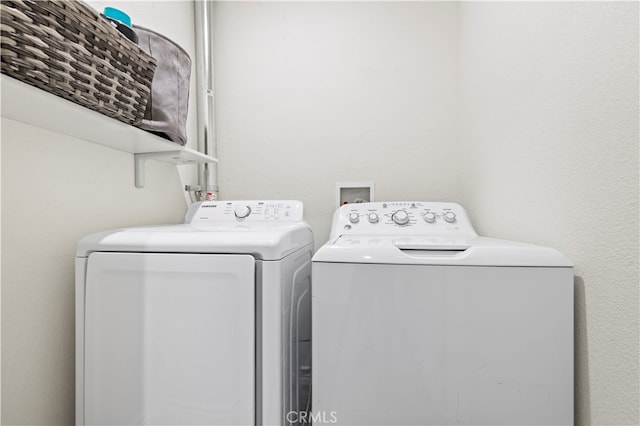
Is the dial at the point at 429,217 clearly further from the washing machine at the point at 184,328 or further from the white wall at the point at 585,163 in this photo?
the washing machine at the point at 184,328

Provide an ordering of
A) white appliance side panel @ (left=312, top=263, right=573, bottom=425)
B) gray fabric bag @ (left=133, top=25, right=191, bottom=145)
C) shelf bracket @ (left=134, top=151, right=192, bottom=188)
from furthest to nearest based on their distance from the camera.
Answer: shelf bracket @ (left=134, top=151, right=192, bottom=188), gray fabric bag @ (left=133, top=25, right=191, bottom=145), white appliance side panel @ (left=312, top=263, right=573, bottom=425)

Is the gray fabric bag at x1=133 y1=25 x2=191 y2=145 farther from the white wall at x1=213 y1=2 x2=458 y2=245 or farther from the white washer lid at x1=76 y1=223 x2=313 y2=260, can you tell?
the white wall at x1=213 y1=2 x2=458 y2=245

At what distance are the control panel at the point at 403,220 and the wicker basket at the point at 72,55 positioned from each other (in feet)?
2.87

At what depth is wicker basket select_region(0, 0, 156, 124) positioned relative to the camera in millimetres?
574

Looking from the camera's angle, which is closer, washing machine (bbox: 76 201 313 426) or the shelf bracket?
washing machine (bbox: 76 201 313 426)

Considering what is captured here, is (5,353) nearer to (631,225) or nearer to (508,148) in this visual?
(631,225)

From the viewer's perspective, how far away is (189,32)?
5.52 feet

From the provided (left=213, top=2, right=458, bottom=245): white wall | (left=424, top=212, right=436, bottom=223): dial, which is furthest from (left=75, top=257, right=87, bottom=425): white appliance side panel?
(left=424, top=212, right=436, bottom=223): dial

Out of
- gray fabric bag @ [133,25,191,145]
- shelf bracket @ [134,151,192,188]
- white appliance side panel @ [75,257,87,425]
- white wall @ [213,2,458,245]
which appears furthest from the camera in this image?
white wall @ [213,2,458,245]

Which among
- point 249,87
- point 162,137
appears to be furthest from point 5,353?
point 249,87

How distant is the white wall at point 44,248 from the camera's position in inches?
31.3

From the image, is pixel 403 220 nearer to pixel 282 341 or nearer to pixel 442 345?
pixel 442 345

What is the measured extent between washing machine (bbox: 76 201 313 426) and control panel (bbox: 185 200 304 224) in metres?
0.48

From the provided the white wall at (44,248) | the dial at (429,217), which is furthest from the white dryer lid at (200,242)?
the dial at (429,217)
